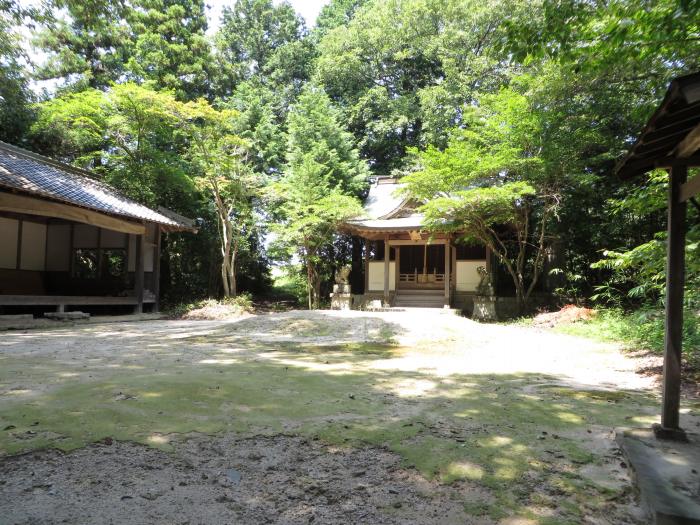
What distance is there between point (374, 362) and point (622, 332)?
590 centimetres

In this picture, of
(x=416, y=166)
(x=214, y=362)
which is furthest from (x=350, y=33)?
(x=214, y=362)

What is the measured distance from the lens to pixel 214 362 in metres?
5.83

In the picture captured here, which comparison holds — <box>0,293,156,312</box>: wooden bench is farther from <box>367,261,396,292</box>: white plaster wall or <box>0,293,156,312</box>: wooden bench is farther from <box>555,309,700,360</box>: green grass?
<box>555,309,700,360</box>: green grass

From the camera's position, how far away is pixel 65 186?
11469 mm

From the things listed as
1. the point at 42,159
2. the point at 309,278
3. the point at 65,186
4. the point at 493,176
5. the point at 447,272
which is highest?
the point at 42,159

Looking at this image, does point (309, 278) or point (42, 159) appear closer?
point (42, 159)

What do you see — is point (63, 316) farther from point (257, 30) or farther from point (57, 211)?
point (257, 30)

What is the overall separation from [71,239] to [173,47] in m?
10.7

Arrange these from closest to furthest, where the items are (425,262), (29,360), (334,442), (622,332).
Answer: (334,442), (29,360), (622,332), (425,262)

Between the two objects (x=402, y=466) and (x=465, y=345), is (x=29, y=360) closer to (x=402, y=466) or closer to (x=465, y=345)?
(x=402, y=466)

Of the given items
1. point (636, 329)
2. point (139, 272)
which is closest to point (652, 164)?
point (636, 329)

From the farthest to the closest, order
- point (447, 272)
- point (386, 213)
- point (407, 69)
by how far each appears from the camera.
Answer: point (407, 69), point (386, 213), point (447, 272)

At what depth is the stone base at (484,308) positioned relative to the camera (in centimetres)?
1447

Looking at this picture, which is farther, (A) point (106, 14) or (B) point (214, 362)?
(A) point (106, 14)
